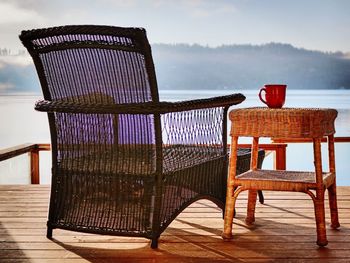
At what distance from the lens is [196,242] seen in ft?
8.05

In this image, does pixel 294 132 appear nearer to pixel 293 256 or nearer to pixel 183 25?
pixel 293 256

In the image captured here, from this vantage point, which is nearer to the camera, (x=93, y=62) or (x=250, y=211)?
(x=93, y=62)

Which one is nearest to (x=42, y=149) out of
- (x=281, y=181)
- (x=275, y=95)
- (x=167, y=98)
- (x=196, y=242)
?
(x=167, y=98)

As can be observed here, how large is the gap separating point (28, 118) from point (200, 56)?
274cm

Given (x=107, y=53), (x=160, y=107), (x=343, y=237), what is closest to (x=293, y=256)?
(x=343, y=237)

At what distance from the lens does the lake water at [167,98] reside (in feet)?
14.5

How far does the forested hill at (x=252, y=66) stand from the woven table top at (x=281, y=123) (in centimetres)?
517

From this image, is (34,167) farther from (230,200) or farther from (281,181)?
(281,181)

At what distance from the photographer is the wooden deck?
7.29ft

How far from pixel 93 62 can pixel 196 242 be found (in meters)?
0.92

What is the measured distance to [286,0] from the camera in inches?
319

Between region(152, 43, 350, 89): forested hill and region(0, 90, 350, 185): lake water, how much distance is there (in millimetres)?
269

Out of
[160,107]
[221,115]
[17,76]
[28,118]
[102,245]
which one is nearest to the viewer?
[160,107]

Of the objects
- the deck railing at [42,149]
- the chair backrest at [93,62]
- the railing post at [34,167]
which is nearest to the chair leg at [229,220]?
the chair backrest at [93,62]
